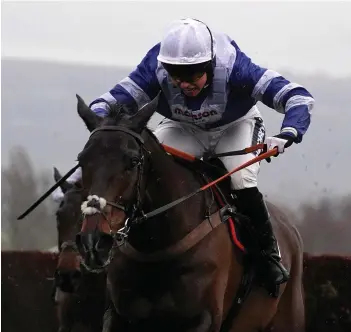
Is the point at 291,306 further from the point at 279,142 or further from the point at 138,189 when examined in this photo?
the point at 138,189

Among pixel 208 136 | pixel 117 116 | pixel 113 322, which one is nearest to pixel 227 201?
pixel 208 136

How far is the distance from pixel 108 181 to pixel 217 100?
4.45 ft

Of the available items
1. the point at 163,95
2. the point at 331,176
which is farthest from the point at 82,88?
the point at 163,95

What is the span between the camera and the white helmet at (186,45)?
13.6 feet

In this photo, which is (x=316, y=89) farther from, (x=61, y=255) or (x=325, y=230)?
(x=61, y=255)

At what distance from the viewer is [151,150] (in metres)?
A: 4.00

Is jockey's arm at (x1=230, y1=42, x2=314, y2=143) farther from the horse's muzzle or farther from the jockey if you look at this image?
the horse's muzzle

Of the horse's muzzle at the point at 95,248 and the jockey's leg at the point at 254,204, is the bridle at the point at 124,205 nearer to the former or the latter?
the horse's muzzle at the point at 95,248

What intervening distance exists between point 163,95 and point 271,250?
1.13 metres

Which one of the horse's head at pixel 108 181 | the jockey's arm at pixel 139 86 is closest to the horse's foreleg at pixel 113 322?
the horse's head at pixel 108 181

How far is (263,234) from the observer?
4797 millimetres

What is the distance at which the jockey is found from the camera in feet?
14.0

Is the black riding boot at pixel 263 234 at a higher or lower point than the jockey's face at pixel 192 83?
lower

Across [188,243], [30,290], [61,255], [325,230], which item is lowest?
[325,230]
